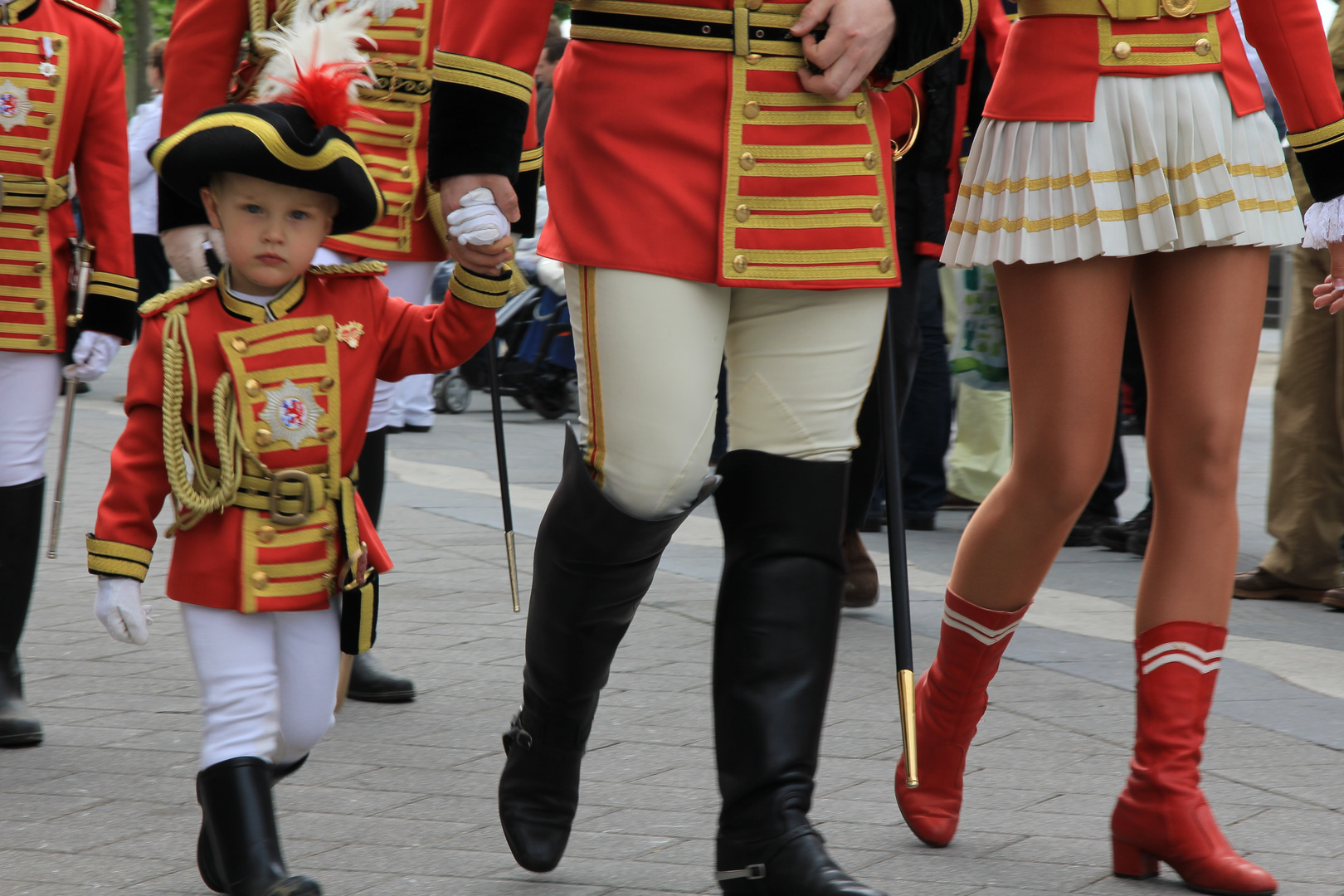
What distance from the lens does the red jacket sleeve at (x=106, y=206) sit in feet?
12.2

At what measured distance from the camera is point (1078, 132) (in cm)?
278

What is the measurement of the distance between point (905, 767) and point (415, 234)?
1.70m

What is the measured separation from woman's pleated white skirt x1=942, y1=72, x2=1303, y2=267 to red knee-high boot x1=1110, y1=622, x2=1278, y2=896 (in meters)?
0.64

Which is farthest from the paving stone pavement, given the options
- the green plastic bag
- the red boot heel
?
the green plastic bag

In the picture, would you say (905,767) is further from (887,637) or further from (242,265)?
(887,637)

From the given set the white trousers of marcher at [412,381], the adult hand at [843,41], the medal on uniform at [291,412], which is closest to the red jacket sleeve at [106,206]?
the white trousers of marcher at [412,381]

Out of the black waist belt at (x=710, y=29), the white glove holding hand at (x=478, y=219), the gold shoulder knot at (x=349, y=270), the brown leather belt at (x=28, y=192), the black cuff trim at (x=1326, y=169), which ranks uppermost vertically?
the black waist belt at (x=710, y=29)

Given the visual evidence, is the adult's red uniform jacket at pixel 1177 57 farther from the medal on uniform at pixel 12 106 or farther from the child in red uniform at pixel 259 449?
the medal on uniform at pixel 12 106

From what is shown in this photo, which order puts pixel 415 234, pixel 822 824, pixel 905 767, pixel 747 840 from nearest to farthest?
1. pixel 747 840
2. pixel 905 767
3. pixel 822 824
4. pixel 415 234

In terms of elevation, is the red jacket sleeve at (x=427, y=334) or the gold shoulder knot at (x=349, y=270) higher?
the gold shoulder knot at (x=349, y=270)

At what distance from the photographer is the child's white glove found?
256 cm

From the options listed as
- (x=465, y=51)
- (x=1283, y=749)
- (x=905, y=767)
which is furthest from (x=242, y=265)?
(x=1283, y=749)

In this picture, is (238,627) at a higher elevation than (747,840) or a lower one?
higher

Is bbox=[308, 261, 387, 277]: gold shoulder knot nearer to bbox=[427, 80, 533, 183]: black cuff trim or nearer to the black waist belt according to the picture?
bbox=[427, 80, 533, 183]: black cuff trim
